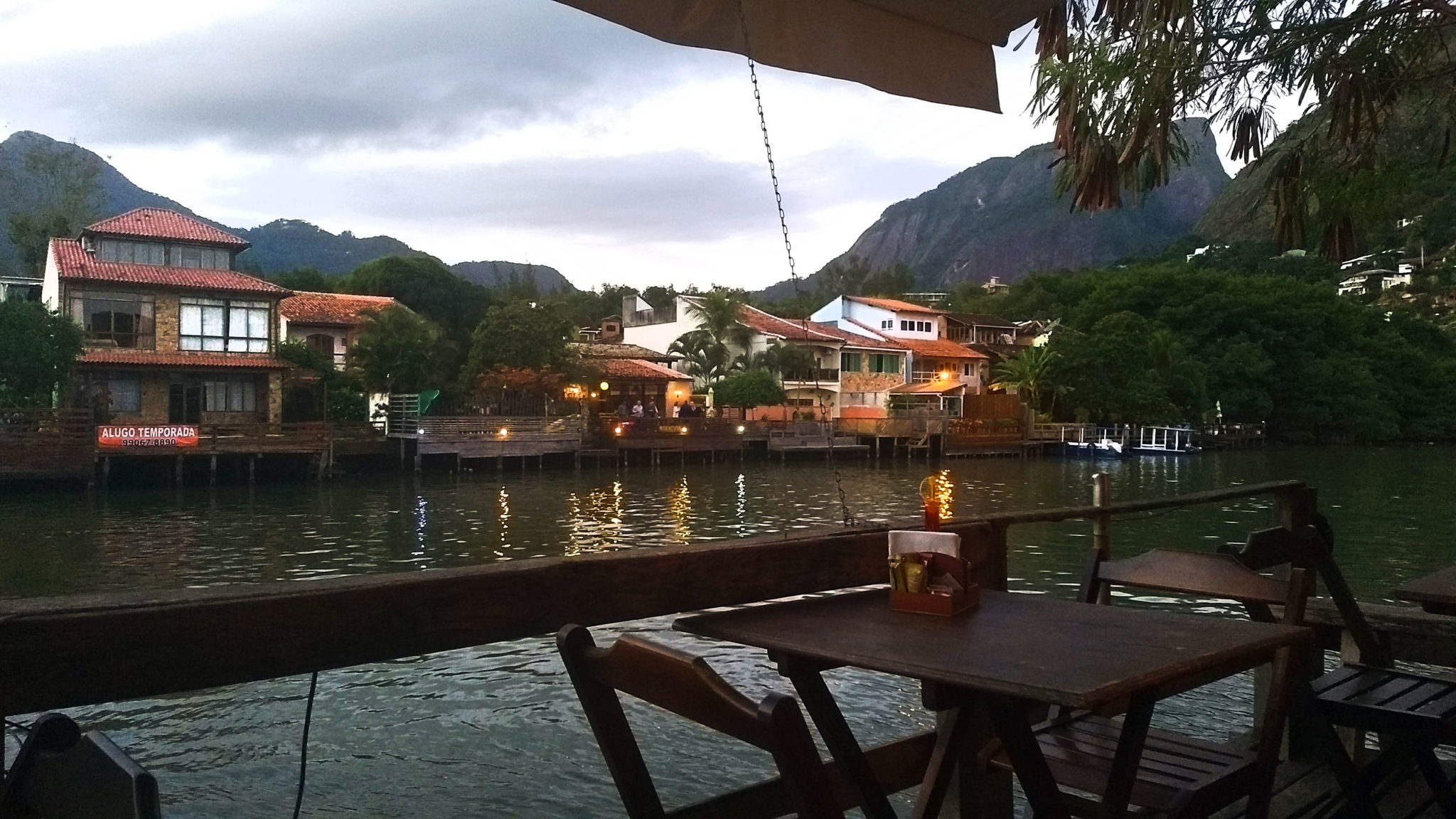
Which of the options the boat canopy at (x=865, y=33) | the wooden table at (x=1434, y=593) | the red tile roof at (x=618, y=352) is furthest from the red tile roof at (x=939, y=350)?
the boat canopy at (x=865, y=33)

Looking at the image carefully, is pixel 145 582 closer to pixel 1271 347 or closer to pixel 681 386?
pixel 681 386

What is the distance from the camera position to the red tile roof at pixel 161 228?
32.7 m

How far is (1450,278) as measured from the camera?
1540 inches

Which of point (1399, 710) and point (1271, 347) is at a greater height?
point (1271, 347)

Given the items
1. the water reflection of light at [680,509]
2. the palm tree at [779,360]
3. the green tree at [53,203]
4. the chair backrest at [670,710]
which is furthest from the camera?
the palm tree at [779,360]

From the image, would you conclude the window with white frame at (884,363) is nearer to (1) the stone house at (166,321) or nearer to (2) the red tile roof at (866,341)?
(2) the red tile roof at (866,341)

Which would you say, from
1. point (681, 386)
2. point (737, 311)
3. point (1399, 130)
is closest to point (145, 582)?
point (1399, 130)

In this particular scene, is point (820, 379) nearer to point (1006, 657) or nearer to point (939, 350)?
point (939, 350)

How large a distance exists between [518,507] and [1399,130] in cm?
2172

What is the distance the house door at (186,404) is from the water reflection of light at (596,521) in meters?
13.1

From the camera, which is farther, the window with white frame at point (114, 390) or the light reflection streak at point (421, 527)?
the window with white frame at point (114, 390)

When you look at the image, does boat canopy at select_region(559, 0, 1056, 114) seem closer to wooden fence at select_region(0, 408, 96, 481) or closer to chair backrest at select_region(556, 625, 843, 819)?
chair backrest at select_region(556, 625, 843, 819)

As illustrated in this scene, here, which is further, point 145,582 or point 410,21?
point 145,582

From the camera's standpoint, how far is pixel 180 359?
1276 inches
